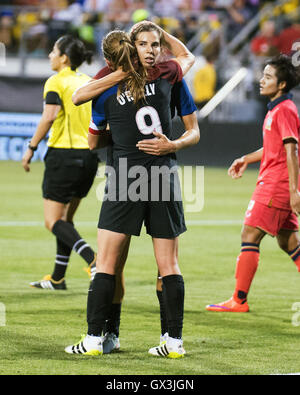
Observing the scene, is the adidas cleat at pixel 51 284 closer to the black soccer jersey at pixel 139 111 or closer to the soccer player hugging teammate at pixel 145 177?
the soccer player hugging teammate at pixel 145 177

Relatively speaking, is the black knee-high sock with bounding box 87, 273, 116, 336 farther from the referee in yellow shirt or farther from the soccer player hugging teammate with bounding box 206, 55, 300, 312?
the referee in yellow shirt

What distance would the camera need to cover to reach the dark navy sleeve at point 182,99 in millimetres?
5805

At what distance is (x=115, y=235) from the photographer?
5.77 m

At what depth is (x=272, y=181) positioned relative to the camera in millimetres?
7566

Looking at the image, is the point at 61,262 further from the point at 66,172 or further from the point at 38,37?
the point at 38,37

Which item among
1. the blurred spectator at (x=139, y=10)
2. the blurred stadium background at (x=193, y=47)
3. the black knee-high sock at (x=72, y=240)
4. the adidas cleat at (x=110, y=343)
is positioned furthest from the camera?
the blurred spectator at (x=139, y=10)

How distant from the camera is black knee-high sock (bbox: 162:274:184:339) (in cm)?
582

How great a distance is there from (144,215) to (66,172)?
9.27 ft

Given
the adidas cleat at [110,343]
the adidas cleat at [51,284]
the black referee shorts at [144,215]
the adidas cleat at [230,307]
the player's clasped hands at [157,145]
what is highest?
the player's clasped hands at [157,145]

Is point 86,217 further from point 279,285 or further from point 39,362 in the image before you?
point 39,362

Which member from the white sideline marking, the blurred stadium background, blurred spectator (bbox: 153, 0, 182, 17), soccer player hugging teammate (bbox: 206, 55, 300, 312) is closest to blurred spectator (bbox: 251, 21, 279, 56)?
the blurred stadium background

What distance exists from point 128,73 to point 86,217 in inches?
336

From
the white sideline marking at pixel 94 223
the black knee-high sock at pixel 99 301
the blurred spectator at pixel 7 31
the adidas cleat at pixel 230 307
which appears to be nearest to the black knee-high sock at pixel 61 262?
the adidas cleat at pixel 230 307
